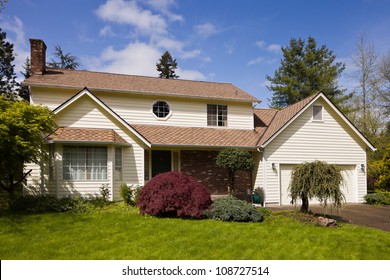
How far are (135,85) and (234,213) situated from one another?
11.3 m

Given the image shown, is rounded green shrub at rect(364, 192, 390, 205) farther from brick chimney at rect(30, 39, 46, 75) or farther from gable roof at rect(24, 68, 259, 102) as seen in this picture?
brick chimney at rect(30, 39, 46, 75)

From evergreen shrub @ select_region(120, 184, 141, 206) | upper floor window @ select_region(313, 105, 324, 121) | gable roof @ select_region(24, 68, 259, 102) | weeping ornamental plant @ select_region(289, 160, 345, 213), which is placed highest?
gable roof @ select_region(24, 68, 259, 102)

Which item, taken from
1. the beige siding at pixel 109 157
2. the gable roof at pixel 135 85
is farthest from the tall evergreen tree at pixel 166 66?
the beige siding at pixel 109 157

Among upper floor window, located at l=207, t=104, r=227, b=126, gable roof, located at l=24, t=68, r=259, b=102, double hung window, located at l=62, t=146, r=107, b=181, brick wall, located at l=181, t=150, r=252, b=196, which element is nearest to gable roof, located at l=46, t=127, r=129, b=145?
double hung window, located at l=62, t=146, r=107, b=181

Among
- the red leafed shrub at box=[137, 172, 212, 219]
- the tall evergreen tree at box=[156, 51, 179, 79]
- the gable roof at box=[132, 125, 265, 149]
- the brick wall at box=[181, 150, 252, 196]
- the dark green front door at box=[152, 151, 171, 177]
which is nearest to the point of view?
the red leafed shrub at box=[137, 172, 212, 219]

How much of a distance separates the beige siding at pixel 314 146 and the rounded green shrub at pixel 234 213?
18.5ft

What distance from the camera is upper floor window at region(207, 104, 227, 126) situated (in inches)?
752

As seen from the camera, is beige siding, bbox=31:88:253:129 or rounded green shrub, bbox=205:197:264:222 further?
beige siding, bbox=31:88:253:129

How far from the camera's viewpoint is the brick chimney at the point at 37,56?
1761 cm

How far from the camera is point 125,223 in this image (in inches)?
392

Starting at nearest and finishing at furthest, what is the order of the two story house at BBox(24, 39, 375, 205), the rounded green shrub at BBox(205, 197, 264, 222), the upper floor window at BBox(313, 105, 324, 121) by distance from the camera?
1. the rounded green shrub at BBox(205, 197, 264, 222)
2. the two story house at BBox(24, 39, 375, 205)
3. the upper floor window at BBox(313, 105, 324, 121)

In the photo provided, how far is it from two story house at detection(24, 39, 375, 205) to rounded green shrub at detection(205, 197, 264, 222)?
5.18 metres

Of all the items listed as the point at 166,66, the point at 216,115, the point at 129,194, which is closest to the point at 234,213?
the point at 129,194

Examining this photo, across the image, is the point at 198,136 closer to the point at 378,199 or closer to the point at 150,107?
the point at 150,107
